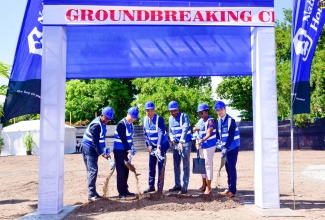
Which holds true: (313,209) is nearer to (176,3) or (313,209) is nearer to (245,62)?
(245,62)

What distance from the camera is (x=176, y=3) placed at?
718 centimetres

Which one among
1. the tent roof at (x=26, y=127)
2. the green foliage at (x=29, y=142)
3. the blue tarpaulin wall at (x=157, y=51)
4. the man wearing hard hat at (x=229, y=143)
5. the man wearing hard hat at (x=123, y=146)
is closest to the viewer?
the blue tarpaulin wall at (x=157, y=51)

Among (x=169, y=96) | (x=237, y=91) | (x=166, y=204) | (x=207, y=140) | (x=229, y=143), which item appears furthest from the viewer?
(x=237, y=91)

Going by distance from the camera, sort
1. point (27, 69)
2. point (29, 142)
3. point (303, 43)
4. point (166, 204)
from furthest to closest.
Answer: point (29, 142) < point (27, 69) < point (303, 43) < point (166, 204)

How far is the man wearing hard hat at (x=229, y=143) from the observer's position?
323 inches

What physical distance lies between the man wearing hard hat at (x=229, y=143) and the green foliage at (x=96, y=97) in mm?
34615

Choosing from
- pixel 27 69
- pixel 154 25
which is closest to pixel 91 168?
pixel 27 69

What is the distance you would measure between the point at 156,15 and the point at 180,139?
2.99m

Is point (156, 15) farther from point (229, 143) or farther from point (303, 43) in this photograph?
point (229, 143)

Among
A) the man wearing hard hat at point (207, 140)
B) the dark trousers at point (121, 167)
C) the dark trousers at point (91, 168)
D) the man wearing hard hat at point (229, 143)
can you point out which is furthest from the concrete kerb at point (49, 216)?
the man wearing hard hat at point (229, 143)

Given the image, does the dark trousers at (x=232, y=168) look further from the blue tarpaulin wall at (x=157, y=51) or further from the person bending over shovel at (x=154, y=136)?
the blue tarpaulin wall at (x=157, y=51)

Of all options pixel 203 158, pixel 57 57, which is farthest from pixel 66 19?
pixel 203 158

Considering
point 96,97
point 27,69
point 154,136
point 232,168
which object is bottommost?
point 232,168

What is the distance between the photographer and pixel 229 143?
8.27 metres
